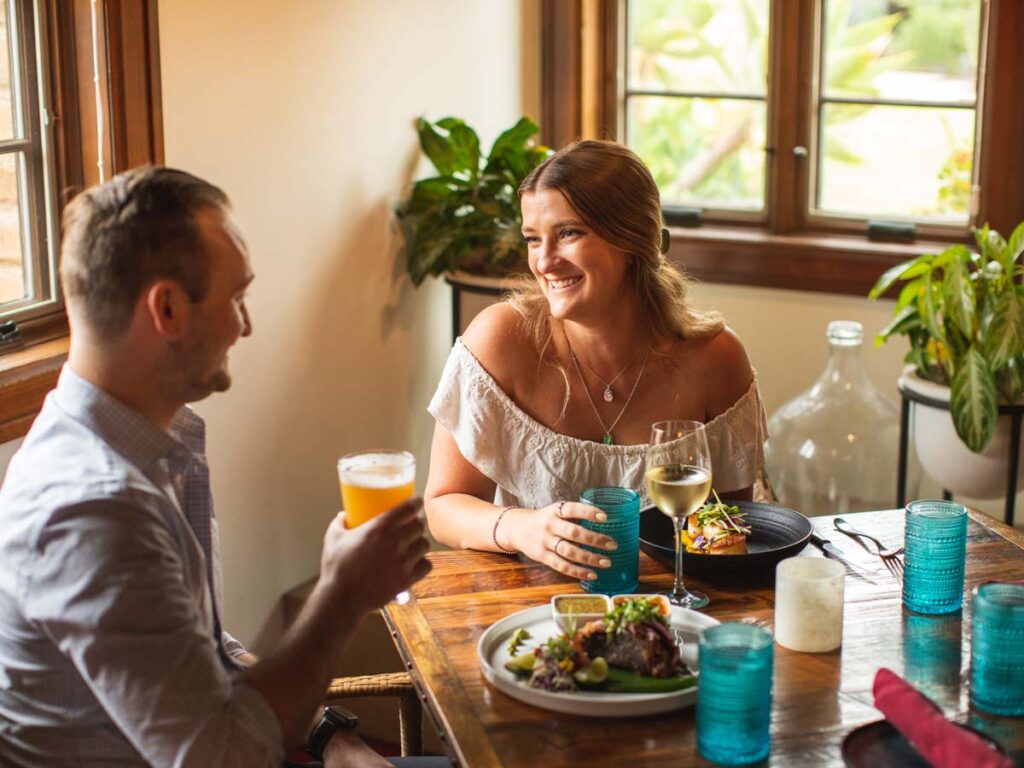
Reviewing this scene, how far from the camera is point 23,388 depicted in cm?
246

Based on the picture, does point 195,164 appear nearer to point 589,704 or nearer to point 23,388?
point 23,388

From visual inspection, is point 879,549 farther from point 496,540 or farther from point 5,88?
point 5,88

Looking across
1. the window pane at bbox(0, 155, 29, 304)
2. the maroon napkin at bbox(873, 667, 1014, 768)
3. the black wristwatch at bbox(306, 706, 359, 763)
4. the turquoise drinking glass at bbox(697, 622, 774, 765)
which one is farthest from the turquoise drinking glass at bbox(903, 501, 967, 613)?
the window pane at bbox(0, 155, 29, 304)

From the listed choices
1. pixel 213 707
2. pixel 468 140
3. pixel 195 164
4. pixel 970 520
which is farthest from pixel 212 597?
pixel 468 140

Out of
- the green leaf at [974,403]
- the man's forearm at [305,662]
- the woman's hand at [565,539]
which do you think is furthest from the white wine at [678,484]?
the green leaf at [974,403]

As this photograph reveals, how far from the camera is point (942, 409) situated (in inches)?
128

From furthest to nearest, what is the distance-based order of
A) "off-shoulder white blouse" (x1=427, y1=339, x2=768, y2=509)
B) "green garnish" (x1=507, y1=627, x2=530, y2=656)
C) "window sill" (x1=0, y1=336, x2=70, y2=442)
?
"window sill" (x1=0, y1=336, x2=70, y2=442)
"off-shoulder white blouse" (x1=427, y1=339, x2=768, y2=509)
"green garnish" (x1=507, y1=627, x2=530, y2=656)

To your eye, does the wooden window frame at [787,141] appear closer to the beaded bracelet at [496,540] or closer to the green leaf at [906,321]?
the green leaf at [906,321]

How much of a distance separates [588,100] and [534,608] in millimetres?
2642

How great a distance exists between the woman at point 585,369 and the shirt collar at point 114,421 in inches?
32.1

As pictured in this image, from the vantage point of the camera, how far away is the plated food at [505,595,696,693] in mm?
1548

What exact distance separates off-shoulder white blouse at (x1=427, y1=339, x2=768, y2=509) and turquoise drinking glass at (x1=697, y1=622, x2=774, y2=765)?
0.85m

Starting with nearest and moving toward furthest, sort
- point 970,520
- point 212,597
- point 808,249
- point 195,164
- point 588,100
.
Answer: point 212,597 < point 970,520 < point 195,164 < point 808,249 < point 588,100

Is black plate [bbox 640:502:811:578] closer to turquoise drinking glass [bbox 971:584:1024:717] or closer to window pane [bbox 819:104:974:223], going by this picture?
turquoise drinking glass [bbox 971:584:1024:717]
